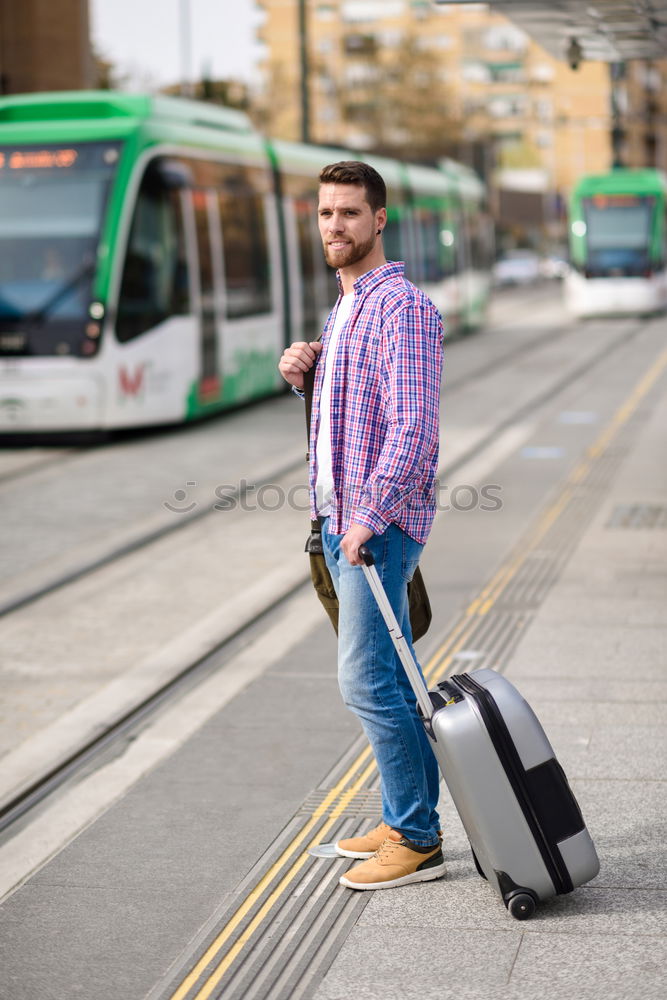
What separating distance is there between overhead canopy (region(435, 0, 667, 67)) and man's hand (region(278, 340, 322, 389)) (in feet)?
18.9

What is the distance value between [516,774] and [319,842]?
917 millimetres

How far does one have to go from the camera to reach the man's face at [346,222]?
13.6 ft

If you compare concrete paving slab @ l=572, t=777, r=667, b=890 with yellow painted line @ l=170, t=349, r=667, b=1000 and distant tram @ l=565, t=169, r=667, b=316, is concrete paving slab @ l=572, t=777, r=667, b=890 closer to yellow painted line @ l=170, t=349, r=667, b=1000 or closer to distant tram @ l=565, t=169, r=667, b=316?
yellow painted line @ l=170, t=349, r=667, b=1000

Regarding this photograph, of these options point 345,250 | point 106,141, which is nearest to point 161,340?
point 106,141

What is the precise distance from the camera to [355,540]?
13.2ft

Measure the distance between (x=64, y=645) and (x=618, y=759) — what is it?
9.91ft

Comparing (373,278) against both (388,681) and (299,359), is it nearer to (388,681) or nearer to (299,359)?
(299,359)

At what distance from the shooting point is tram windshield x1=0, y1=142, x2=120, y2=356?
14.7 metres

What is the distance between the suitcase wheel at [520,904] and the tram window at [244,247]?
13.5 m

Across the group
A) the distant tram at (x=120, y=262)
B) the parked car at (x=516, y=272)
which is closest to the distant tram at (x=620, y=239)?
the distant tram at (x=120, y=262)

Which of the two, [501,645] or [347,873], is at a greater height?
[347,873]

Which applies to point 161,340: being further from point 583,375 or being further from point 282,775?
point 282,775

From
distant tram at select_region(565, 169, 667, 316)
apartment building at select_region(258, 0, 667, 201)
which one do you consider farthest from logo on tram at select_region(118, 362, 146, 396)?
apartment building at select_region(258, 0, 667, 201)

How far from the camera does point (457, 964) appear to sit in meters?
3.86
